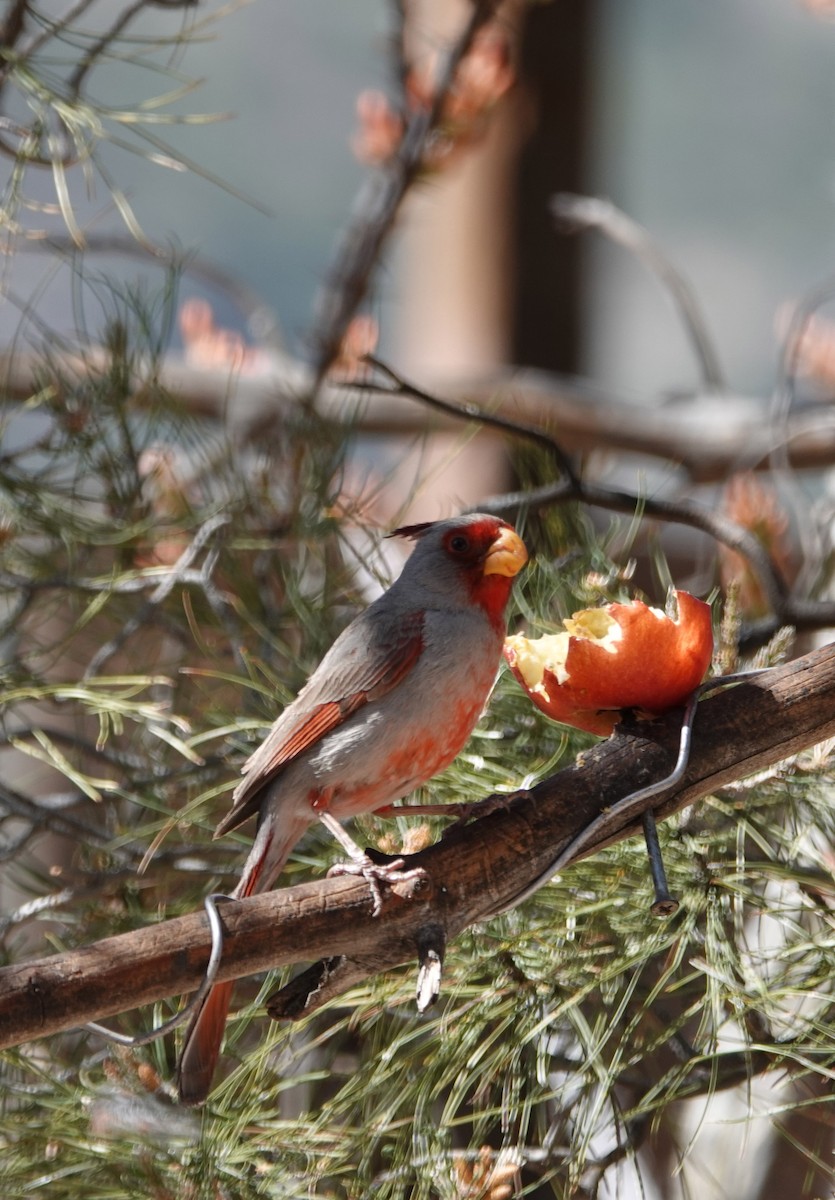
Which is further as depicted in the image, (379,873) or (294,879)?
(294,879)

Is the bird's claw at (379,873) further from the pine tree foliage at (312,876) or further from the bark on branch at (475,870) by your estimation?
the pine tree foliage at (312,876)

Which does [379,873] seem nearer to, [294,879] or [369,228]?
[294,879]

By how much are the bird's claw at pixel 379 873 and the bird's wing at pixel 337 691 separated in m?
→ 0.22

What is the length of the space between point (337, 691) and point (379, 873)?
0.27 m

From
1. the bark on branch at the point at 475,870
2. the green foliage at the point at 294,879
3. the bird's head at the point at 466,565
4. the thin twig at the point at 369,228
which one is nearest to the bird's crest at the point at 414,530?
the bird's head at the point at 466,565

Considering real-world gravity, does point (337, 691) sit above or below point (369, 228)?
below

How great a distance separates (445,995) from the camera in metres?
1.22

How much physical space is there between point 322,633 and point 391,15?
1247 mm

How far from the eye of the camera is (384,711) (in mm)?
1201

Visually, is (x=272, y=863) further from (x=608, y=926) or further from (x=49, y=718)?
(x=49, y=718)

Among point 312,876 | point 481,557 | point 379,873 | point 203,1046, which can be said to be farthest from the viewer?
point 312,876

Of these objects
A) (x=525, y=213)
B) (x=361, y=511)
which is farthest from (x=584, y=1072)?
(x=525, y=213)

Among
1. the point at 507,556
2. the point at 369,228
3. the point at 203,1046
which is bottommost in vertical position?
the point at 203,1046

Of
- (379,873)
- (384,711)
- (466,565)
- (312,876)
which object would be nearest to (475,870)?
(379,873)
